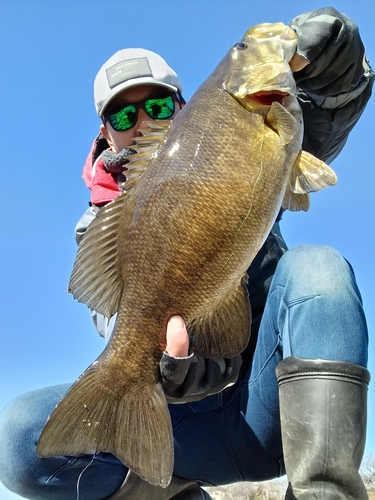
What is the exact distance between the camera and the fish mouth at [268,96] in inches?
101

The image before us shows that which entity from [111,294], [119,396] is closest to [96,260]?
[111,294]

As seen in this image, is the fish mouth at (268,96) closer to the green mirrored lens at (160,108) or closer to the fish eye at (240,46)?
the fish eye at (240,46)

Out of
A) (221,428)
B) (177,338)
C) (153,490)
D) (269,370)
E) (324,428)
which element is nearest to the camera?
(324,428)

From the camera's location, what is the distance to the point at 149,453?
2264mm

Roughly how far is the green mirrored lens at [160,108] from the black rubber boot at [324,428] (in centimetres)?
192

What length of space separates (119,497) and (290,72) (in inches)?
91.6

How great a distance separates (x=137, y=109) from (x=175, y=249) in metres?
1.68

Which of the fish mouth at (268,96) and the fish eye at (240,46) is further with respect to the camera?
the fish eye at (240,46)

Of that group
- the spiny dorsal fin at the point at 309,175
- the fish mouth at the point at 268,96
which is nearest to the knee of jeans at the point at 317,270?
the spiny dorsal fin at the point at 309,175

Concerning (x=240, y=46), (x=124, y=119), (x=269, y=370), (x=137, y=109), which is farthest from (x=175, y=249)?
(x=137, y=109)

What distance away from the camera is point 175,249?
2.30m

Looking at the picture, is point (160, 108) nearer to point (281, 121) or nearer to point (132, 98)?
point (132, 98)

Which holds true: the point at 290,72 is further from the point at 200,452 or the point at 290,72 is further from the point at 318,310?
the point at 200,452

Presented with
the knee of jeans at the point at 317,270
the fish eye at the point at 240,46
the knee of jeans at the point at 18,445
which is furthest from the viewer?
the knee of jeans at the point at 18,445
